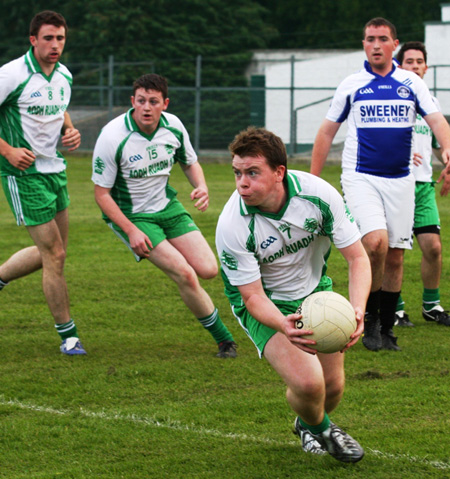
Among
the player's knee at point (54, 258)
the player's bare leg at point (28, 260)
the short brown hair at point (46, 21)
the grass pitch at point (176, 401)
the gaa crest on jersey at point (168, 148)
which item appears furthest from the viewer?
the player's bare leg at point (28, 260)

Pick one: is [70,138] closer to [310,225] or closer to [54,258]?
[54,258]

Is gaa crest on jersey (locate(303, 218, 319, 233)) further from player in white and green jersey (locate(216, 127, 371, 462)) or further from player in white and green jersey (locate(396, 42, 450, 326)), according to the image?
player in white and green jersey (locate(396, 42, 450, 326))

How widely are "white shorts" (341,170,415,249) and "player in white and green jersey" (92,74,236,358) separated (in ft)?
3.85

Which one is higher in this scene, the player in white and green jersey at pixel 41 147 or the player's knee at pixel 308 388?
the player in white and green jersey at pixel 41 147

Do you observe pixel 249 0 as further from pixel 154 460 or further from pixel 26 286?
pixel 154 460

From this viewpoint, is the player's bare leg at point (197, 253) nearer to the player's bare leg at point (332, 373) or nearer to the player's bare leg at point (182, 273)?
the player's bare leg at point (182, 273)

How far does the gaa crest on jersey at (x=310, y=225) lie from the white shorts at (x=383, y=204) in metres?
2.40

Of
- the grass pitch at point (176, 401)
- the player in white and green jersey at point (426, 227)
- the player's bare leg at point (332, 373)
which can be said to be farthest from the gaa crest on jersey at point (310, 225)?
the player in white and green jersey at point (426, 227)

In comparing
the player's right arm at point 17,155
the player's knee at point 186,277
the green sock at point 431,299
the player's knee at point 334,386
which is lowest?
the green sock at point 431,299

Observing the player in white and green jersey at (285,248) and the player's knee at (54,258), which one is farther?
the player's knee at (54,258)

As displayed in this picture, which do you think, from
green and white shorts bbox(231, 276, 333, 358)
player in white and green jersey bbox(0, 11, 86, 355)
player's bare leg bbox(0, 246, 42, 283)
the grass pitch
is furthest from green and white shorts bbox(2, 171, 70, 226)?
green and white shorts bbox(231, 276, 333, 358)

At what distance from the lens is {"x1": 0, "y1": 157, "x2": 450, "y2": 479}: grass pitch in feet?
16.1

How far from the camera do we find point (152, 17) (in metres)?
47.4

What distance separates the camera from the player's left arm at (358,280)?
4.55 meters
